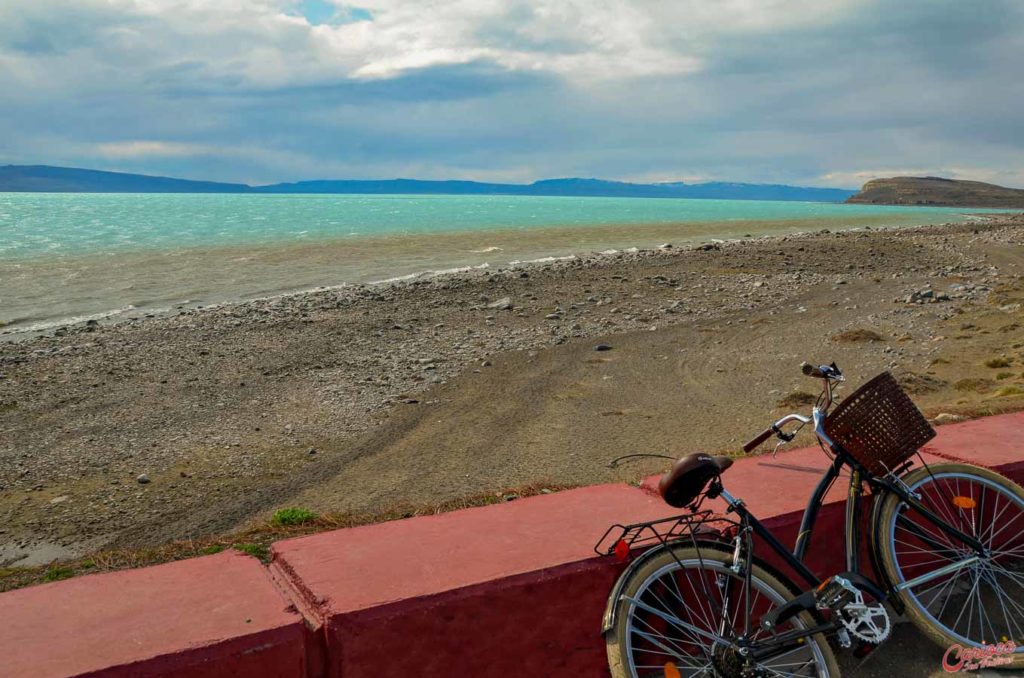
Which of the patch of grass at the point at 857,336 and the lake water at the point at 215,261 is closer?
the patch of grass at the point at 857,336

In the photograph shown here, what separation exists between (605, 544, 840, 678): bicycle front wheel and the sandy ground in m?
3.34

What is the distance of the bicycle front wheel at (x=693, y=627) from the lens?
8.86ft

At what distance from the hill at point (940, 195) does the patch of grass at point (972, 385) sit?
150855 mm

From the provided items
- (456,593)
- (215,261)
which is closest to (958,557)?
(456,593)

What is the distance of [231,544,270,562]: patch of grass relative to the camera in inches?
128

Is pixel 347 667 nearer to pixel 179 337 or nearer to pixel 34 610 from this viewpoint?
pixel 34 610

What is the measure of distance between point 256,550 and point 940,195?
185 metres

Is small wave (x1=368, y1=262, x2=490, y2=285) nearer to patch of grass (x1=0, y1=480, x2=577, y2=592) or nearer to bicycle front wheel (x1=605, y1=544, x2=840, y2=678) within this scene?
patch of grass (x1=0, y1=480, x2=577, y2=592)

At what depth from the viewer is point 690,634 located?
2.89m

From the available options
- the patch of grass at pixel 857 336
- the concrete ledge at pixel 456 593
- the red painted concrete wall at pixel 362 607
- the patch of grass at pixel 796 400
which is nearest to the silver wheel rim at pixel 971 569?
the red painted concrete wall at pixel 362 607

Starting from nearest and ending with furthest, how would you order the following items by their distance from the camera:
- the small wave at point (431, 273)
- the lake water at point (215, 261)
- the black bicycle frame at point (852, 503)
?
the black bicycle frame at point (852, 503) → the lake water at point (215, 261) → the small wave at point (431, 273)

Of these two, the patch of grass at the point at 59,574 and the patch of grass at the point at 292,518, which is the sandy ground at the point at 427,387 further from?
the patch of grass at the point at 59,574

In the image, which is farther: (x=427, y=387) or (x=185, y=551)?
(x=427, y=387)

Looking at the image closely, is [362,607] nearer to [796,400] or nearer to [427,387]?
[796,400]
